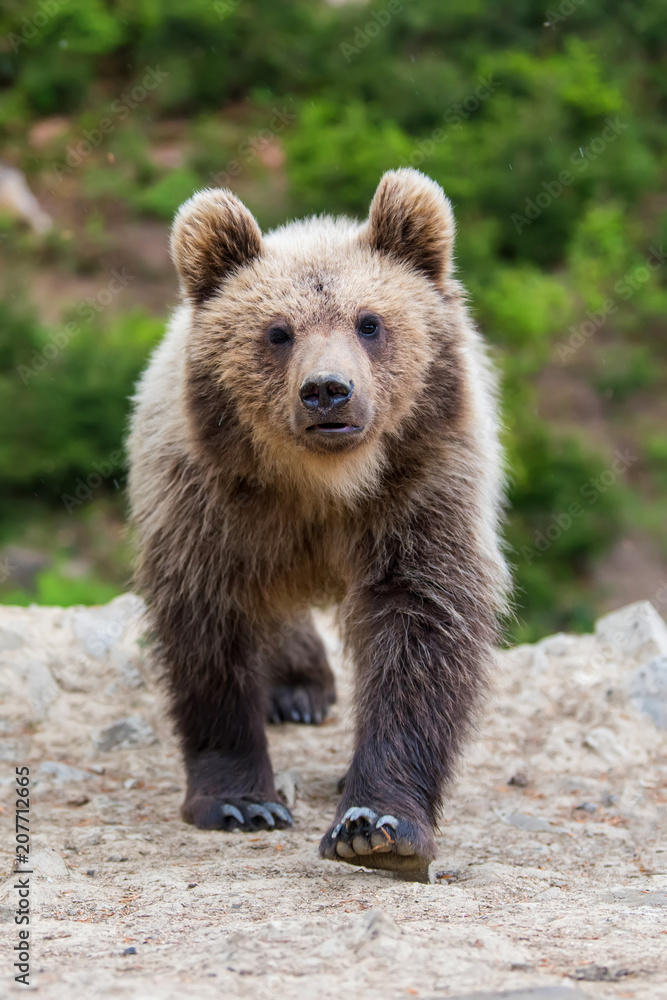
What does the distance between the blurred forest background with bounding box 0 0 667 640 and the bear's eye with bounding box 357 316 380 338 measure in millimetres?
8200

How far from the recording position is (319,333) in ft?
13.7

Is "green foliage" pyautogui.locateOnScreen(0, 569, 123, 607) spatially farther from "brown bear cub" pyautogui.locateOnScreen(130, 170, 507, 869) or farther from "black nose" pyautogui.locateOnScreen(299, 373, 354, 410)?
"black nose" pyautogui.locateOnScreen(299, 373, 354, 410)

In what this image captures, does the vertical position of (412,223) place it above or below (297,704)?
above

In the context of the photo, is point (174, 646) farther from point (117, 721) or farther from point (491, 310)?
point (491, 310)

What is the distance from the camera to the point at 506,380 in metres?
14.3

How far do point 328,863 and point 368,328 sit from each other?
1939 millimetres

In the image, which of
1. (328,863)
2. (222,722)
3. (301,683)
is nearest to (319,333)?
(222,722)

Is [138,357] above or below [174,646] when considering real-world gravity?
above

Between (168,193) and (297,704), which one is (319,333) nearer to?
(297,704)

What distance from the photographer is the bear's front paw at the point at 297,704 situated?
20.7 feet

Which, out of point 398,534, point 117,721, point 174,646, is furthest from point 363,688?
point 117,721

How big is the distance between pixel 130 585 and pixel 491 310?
10784 mm

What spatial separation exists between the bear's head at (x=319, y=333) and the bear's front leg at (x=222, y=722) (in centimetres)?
83

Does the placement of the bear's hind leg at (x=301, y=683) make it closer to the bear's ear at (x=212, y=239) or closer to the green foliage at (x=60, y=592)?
the bear's ear at (x=212, y=239)
